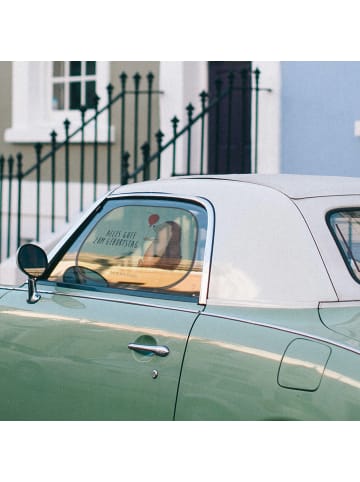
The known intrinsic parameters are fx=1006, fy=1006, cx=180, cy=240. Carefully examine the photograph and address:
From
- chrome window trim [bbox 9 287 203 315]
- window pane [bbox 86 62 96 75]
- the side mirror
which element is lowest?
chrome window trim [bbox 9 287 203 315]

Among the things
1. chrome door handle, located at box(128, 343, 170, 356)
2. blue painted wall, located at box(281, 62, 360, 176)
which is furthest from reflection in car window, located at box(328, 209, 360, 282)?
blue painted wall, located at box(281, 62, 360, 176)

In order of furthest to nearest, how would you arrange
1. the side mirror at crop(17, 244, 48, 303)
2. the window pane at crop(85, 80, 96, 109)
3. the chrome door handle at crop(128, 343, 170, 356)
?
the window pane at crop(85, 80, 96, 109) < the side mirror at crop(17, 244, 48, 303) < the chrome door handle at crop(128, 343, 170, 356)

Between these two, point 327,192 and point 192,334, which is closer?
point 192,334

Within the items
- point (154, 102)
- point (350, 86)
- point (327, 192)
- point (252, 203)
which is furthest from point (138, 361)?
point (154, 102)

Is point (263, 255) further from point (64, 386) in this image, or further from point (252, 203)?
point (64, 386)

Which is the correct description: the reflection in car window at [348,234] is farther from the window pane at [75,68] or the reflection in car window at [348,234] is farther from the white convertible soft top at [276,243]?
the window pane at [75,68]

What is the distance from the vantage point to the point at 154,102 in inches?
440

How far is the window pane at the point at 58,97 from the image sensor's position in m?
12.5

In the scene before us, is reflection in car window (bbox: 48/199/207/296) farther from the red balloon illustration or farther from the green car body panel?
the green car body panel

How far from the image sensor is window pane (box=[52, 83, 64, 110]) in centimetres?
1248

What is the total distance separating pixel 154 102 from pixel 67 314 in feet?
23.0

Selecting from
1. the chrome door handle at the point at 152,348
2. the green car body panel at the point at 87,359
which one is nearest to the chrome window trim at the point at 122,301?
the green car body panel at the point at 87,359

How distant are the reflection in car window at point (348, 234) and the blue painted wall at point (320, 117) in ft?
15.5

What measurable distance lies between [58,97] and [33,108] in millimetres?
339
